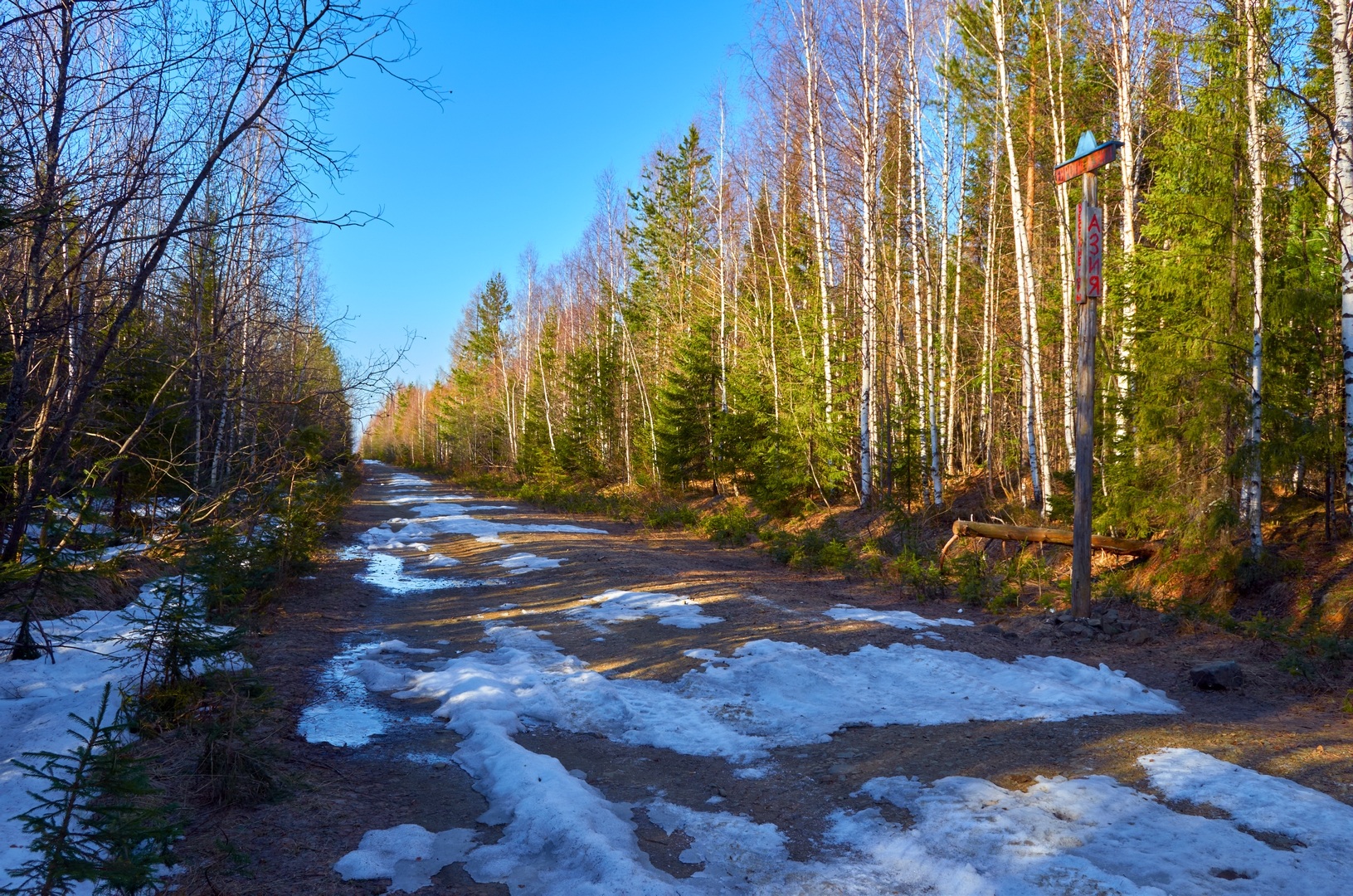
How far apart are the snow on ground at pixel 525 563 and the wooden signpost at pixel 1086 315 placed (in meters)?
7.83

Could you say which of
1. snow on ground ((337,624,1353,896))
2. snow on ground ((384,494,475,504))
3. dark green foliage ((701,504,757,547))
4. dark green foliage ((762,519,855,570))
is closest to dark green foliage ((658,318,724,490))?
dark green foliage ((701,504,757,547))

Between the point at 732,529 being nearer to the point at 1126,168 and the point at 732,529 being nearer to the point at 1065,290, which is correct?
the point at 1065,290

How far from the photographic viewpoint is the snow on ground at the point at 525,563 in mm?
13120

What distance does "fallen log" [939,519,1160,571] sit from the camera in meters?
10.6

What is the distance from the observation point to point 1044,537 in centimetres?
1063

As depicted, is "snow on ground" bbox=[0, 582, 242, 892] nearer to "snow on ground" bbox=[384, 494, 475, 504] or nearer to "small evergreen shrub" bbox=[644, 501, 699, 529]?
"small evergreen shrub" bbox=[644, 501, 699, 529]

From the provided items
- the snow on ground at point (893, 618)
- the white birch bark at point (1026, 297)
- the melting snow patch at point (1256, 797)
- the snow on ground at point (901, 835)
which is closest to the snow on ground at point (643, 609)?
the snow on ground at point (893, 618)

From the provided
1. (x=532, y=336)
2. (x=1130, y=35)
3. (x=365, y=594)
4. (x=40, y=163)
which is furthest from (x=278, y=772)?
(x=532, y=336)

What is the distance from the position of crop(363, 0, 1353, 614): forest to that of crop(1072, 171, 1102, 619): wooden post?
1.91 metres

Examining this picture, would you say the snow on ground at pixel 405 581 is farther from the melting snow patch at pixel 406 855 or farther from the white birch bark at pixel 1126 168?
the white birch bark at pixel 1126 168

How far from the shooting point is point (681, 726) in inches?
226

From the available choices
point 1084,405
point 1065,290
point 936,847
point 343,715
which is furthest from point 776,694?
point 1065,290

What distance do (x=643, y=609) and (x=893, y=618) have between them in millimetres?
2869

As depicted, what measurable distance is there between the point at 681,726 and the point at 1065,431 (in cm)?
1228
